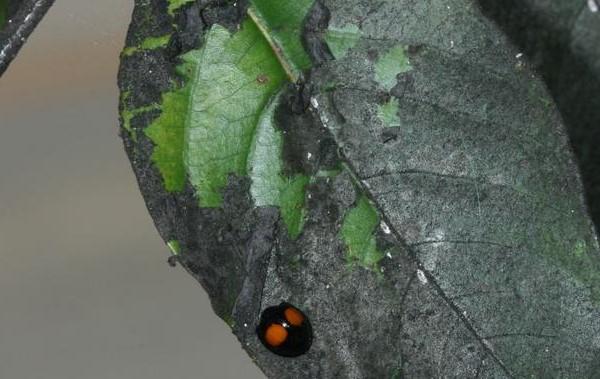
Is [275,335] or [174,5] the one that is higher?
[174,5]

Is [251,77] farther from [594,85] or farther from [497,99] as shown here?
[594,85]

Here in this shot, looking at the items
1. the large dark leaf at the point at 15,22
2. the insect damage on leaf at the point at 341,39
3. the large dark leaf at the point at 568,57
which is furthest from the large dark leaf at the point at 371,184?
the large dark leaf at the point at 568,57

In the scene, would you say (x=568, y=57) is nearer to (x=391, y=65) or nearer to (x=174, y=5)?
(x=391, y=65)

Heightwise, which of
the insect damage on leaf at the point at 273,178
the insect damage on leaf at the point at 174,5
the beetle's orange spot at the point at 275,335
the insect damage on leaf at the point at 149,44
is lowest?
the beetle's orange spot at the point at 275,335

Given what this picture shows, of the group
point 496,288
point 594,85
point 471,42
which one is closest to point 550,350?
point 496,288

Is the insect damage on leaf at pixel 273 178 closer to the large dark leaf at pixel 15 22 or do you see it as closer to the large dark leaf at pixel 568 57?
the large dark leaf at pixel 15 22

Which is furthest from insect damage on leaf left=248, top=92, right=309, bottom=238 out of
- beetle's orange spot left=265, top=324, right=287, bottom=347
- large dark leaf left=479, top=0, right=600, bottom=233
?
large dark leaf left=479, top=0, right=600, bottom=233

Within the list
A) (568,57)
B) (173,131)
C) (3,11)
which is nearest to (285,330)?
(173,131)
